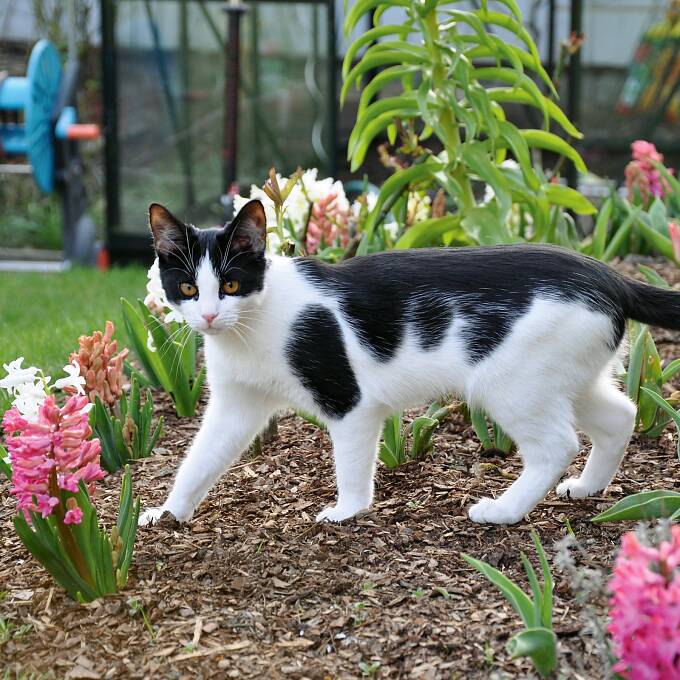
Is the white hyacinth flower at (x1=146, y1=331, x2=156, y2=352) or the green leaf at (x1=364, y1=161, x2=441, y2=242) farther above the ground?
the green leaf at (x1=364, y1=161, x2=441, y2=242)

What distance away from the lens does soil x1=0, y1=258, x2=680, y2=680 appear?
2.13 m

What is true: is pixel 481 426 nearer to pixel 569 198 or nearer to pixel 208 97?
pixel 569 198

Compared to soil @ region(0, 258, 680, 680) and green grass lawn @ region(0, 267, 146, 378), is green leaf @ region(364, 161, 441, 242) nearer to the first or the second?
soil @ region(0, 258, 680, 680)

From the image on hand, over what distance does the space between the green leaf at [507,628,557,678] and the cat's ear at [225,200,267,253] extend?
119 centimetres

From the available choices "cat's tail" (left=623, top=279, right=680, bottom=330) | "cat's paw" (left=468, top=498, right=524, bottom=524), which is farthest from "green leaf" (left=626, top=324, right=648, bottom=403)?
"cat's paw" (left=468, top=498, right=524, bottom=524)

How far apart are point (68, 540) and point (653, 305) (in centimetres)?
156

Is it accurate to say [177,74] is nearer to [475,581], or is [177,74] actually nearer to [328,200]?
[328,200]

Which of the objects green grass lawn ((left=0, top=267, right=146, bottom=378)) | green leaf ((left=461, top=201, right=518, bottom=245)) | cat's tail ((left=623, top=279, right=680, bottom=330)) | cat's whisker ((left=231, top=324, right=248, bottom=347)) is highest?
cat's tail ((left=623, top=279, right=680, bottom=330))

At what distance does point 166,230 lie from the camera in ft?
8.43

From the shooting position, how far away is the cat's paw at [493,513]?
262cm

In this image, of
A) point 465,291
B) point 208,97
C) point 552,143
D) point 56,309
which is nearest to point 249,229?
point 465,291

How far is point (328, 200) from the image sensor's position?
4.17m

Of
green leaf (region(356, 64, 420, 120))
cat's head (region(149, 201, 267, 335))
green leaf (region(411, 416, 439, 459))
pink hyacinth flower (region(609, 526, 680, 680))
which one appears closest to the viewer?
pink hyacinth flower (region(609, 526, 680, 680))

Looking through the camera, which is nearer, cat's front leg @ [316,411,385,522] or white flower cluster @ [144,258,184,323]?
cat's front leg @ [316,411,385,522]
